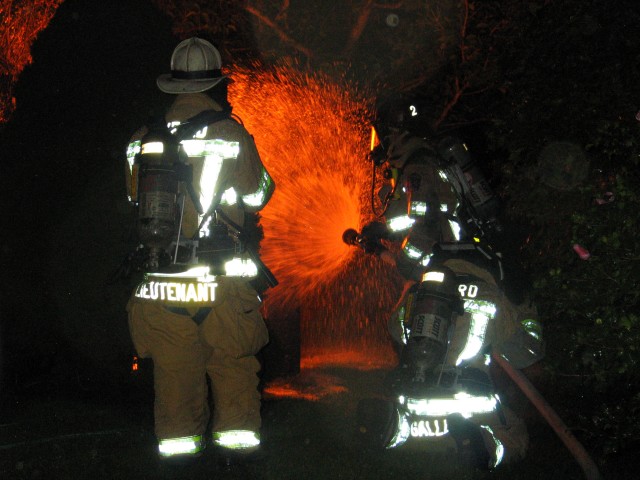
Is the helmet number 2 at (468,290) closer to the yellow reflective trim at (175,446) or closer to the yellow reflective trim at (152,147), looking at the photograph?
the yellow reflective trim at (175,446)

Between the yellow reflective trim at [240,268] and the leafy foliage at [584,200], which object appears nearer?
the leafy foliage at [584,200]

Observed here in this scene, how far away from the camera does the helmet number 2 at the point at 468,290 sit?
5.27m

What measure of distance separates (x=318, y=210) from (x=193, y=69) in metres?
5.84

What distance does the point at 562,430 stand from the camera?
5648mm

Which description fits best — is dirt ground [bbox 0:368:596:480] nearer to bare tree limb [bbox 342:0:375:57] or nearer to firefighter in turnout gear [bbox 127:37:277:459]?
firefighter in turnout gear [bbox 127:37:277:459]

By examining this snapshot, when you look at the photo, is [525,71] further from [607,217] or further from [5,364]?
[5,364]

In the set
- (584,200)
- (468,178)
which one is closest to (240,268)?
(468,178)

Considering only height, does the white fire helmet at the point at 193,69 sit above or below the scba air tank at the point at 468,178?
above

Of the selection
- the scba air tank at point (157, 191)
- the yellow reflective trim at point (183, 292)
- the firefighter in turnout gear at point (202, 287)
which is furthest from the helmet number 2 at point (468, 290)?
the scba air tank at point (157, 191)

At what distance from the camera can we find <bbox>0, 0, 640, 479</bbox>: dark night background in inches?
200

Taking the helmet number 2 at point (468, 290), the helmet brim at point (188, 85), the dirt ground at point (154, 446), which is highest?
the helmet brim at point (188, 85)

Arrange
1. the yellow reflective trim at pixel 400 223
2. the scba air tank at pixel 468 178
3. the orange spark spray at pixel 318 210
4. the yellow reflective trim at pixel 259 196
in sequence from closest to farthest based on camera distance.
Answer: the yellow reflective trim at pixel 259 196
the scba air tank at pixel 468 178
the yellow reflective trim at pixel 400 223
the orange spark spray at pixel 318 210

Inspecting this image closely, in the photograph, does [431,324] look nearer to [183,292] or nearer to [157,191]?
[183,292]

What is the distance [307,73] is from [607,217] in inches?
349
